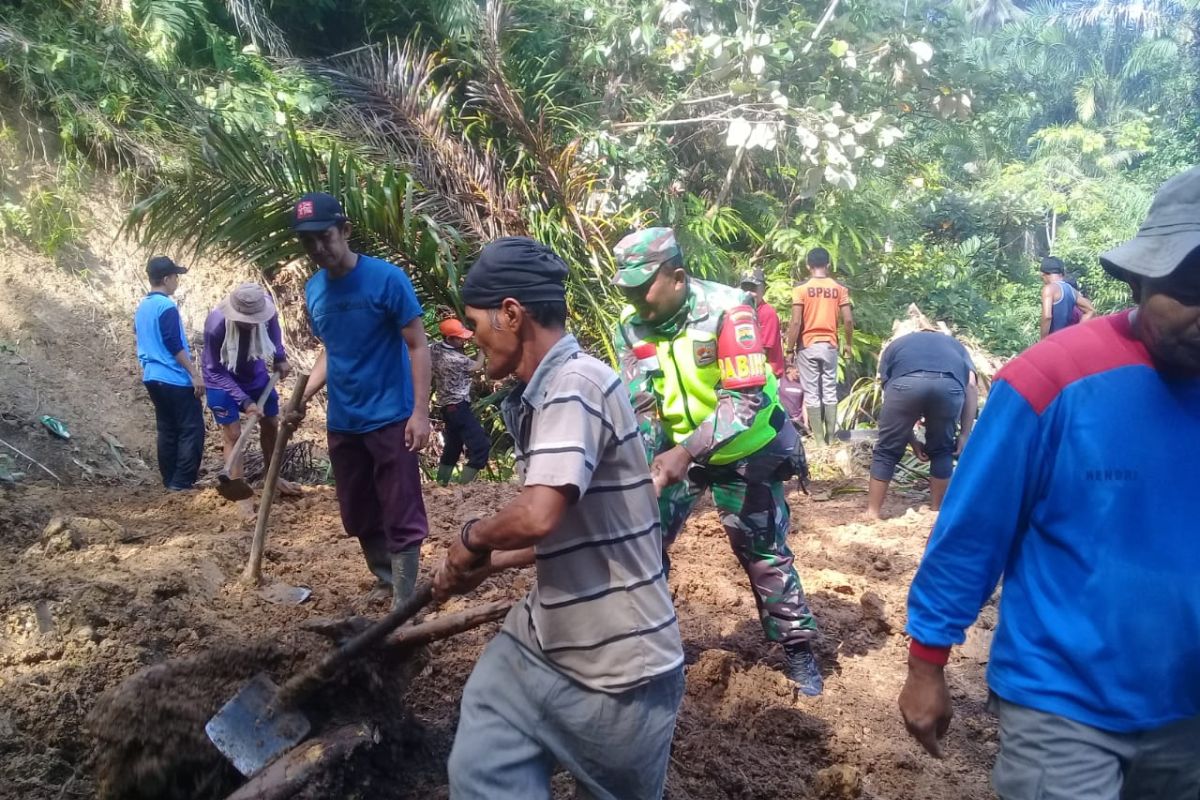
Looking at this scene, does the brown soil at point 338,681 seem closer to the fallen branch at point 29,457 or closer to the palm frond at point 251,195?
the fallen branch at point 29,457

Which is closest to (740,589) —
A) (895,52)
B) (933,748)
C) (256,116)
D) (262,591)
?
(262,591)

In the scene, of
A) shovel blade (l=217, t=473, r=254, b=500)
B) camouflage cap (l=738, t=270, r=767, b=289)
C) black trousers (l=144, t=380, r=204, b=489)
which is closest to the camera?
shovel blade (l=217, t=473, r=254, b=500)

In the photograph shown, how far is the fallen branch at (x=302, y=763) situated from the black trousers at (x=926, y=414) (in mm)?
4459

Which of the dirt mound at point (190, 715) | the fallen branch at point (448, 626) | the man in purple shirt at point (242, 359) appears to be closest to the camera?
the dirt mound at point (190, 715)

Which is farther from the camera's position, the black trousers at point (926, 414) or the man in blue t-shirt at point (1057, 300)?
the man in blue t-shirt at point (1057, 300)

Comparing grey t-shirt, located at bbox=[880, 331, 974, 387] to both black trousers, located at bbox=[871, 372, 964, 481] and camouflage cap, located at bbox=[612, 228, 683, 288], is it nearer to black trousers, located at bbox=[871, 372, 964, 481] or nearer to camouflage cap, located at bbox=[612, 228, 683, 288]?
black trousers, located at bbox=[871, 372, 964, 481]

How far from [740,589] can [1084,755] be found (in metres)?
3.47

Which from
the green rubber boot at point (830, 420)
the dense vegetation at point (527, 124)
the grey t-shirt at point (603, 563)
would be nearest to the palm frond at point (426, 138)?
the dense vegetation at point (527, 124)

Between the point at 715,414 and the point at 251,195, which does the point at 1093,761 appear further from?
the point at 251,195

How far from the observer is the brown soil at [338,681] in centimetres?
304

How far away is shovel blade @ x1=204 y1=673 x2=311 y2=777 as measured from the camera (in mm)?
2934

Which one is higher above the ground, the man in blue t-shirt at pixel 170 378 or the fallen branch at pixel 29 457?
the man in blue t-shirt at pixel 170 378

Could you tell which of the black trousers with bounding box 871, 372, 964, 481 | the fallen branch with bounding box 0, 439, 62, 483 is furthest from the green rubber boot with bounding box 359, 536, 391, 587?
the fallen branch with bounding box 0, 439, 62, 483

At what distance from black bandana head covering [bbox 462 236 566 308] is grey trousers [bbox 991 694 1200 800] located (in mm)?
1382
